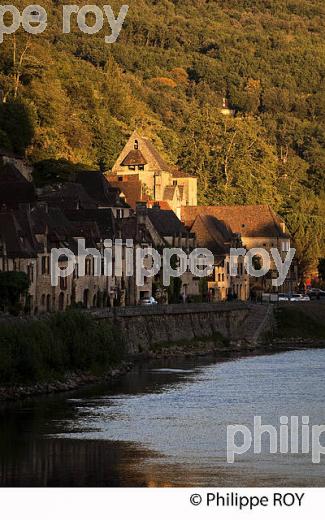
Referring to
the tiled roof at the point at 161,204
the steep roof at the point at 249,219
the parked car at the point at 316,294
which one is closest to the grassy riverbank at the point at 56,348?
the tiled roof at the point at 161,204

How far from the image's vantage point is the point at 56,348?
7888 cm

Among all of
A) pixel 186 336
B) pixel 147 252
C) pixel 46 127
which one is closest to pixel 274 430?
pixel 186 336

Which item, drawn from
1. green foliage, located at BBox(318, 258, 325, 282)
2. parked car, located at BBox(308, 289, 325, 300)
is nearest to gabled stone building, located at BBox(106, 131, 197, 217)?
green foliage, located at BBox(318, 258, 325, 282)

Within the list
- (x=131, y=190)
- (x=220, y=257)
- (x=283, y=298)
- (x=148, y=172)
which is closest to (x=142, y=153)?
(x=148, y=172)

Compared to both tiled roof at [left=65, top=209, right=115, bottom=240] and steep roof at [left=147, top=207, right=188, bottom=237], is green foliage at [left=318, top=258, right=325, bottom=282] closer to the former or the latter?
steep roof at [left=147, top=207, right=188, bottom=237]

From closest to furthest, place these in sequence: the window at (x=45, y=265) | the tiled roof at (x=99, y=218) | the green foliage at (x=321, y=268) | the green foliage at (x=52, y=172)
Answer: the window at (x=45, y=265)
the tiled roof at (x=99, y=218)
the green foliage at (x=52, y=172)
the green foliage at (x=321, y=268)

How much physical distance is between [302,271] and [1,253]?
256 ft

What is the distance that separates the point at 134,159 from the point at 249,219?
14645 millimetres

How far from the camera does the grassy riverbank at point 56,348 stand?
74188 millimetres

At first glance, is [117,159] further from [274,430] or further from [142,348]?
[274,430]

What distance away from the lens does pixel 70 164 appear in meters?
138

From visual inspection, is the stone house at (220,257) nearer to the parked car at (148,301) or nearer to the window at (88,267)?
the parked car at (148,301)

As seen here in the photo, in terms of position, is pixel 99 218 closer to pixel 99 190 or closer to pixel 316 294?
pixel 99 190

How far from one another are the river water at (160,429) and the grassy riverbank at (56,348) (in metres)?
1.85
